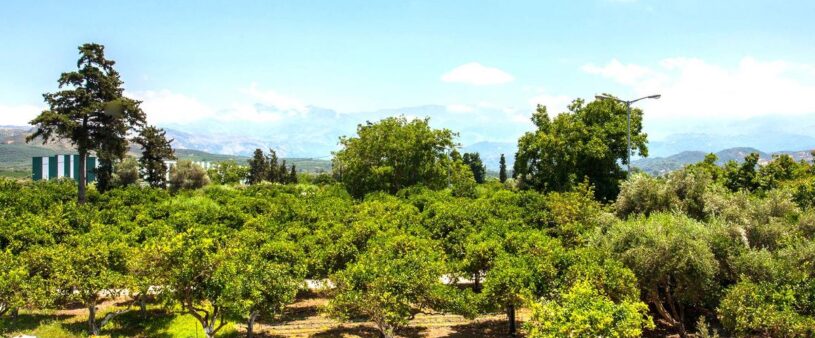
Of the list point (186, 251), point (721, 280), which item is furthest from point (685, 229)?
point (186, 251)

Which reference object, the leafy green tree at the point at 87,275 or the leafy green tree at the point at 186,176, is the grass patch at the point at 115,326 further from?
the leafy green tree at the point at 186,176

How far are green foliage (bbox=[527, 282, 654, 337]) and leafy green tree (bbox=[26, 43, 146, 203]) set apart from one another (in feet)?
131

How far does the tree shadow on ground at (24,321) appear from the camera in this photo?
23.9 meters

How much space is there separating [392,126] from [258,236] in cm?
3516

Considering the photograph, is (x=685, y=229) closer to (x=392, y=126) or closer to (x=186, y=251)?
(x=186, y=251)

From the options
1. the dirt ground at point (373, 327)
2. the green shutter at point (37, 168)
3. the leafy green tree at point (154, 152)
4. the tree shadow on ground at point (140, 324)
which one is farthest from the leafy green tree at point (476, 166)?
the green shutter at point (37, 168)

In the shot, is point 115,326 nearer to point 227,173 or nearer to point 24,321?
point 24,321

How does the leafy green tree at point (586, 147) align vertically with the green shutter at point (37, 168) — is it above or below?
above

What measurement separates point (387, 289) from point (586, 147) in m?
31.2

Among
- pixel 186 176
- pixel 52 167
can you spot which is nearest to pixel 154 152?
pixel 186 176

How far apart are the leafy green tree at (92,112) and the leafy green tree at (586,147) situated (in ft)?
118

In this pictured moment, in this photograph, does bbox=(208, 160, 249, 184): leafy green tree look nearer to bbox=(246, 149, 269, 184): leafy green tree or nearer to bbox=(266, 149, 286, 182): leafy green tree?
bbox=(246, 149, 269, 184): leafy green tree

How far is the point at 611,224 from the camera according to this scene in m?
26.6

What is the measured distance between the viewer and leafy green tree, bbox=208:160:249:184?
404ft
